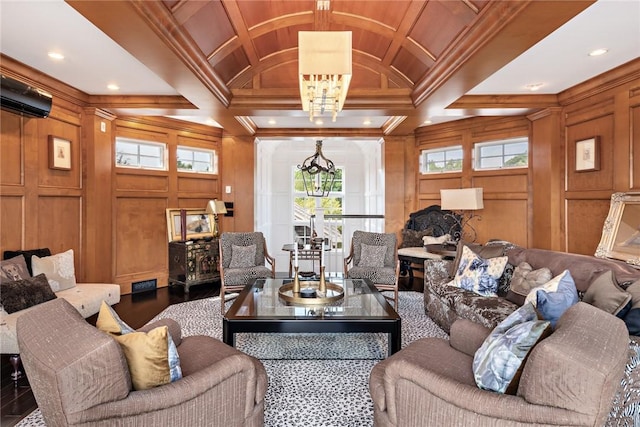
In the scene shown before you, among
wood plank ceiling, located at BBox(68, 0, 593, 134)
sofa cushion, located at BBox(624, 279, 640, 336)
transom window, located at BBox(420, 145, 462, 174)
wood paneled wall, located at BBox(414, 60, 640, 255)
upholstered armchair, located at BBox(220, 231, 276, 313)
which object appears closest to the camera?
sofa cushion, located at BBox(624, 279, 640, 336)

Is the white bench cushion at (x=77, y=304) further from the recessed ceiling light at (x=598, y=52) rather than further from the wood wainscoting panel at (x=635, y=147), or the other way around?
the wood wainscoting panel at (x=635, y=147)

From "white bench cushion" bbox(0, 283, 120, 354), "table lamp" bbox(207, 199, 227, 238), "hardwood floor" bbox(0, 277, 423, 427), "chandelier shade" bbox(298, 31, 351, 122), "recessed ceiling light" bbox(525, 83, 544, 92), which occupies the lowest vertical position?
"hardwood floor" bbox(0, 277, 423, 427)

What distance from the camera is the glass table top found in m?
2.59

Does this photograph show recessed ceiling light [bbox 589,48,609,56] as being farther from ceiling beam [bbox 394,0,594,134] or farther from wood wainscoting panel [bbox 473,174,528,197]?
wood wainscoting panel [bbox 473,174,528,197]

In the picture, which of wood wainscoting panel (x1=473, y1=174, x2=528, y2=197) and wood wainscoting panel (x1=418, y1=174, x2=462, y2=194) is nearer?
wood wainscoting panel (x1=473, y1=174, x2=528, y2=197)

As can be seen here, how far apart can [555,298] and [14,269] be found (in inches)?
170

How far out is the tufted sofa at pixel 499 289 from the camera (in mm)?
2416

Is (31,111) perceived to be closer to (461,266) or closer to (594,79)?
(461,266)

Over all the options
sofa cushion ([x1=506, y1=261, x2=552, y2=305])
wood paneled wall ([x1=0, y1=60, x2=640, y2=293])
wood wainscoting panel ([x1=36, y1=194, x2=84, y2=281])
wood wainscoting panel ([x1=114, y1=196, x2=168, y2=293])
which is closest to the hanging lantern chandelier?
wood paneled wall ([x1=0, y1=60, x2=640, y2=293])

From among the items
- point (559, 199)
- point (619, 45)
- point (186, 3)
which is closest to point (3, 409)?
point (186, 3)

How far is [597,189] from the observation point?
3848 millimetres

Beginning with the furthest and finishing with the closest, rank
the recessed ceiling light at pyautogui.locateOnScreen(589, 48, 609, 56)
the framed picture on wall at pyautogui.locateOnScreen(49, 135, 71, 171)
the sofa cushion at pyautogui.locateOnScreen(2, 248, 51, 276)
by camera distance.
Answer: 1. the framed picture on wall at pyautogui.locateOnScreen(49, 135, 71, 171)
2. the sofa cushion at pyautogui.locateOnScreen(2, 248, 51, 276)
3. the recessed ceiling light at pyautogui.locateOnScreen(589, 48, 609, 56)

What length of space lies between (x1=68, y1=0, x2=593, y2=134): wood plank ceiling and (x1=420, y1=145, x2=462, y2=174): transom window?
4.94 feet

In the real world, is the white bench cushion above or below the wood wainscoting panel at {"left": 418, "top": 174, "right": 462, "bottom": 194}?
below
